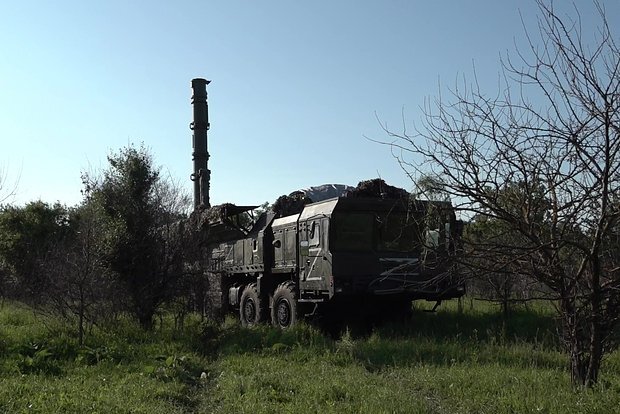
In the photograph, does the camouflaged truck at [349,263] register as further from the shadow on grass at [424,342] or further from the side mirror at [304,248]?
the shadow on grass at [424,342]

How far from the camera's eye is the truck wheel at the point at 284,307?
1527cm

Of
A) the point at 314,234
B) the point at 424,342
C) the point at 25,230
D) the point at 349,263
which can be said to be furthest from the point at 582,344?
the point at 25,230

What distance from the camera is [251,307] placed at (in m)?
17.9

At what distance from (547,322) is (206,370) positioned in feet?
27.2

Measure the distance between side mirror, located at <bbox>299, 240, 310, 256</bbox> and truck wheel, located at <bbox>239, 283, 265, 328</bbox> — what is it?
2695mm

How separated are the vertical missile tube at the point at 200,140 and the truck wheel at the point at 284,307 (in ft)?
28.7

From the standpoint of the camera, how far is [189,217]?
1631 cm

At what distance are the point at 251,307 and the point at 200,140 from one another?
8943 mm

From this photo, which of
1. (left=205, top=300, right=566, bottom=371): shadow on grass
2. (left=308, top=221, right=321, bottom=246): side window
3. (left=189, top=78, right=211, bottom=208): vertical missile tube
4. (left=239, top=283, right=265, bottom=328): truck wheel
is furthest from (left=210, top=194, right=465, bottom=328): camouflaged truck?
(left=189, top=78, right=211, bottom=208): vertical missile tube

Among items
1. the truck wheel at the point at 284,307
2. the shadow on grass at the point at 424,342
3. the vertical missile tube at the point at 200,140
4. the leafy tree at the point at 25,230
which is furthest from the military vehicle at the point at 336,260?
the leafy tree at the point at 25,230

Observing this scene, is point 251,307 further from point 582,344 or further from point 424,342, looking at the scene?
point 582,344

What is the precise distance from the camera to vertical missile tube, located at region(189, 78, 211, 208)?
24281mm

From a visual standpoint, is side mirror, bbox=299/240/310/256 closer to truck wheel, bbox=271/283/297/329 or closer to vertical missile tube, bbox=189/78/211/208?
truck wheel, bbox=271/283/297/329

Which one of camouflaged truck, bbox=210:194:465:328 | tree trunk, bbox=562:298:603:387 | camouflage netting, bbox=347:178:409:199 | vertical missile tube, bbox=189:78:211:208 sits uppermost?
vertical missile tube, bbox=189:78:211:208
